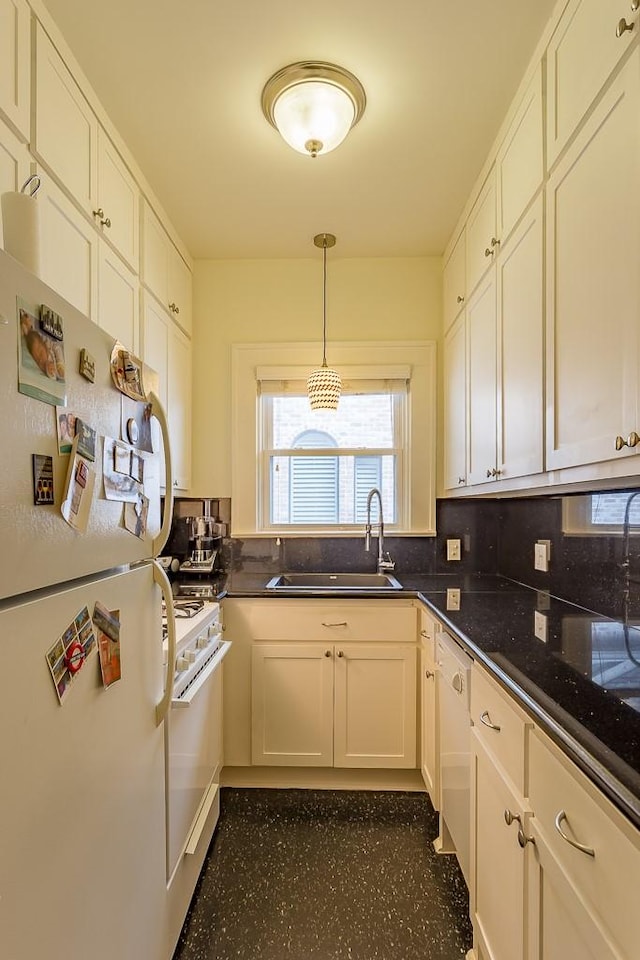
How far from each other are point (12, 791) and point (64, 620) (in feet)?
0.77

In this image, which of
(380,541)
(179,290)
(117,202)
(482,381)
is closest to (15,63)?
(117,202)

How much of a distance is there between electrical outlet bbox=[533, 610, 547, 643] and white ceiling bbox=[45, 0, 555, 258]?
69.4 inches

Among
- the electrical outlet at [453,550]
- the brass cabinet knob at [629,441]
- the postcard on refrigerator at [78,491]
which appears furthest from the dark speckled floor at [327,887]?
the brass cabinet knob at [629,441]

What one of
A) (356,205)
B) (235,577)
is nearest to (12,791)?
(235,577)

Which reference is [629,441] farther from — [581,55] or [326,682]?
[326,682]

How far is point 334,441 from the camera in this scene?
2.76m

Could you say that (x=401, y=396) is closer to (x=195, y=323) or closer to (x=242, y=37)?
(x=195, y=323)

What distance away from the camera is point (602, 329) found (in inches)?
41.5

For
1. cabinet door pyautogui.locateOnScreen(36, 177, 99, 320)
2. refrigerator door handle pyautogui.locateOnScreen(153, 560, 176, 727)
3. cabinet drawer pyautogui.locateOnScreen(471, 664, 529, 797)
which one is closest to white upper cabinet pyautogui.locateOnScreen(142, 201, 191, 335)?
cabinet door pyautogui.locateOnScreen(36, 177, 99, 320)

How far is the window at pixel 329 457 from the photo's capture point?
2.73 metres

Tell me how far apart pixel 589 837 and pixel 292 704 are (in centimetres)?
160

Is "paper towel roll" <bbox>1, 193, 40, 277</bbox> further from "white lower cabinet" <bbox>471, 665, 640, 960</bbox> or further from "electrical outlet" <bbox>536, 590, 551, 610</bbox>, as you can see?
"electrical outlet" <bbox>536, 590, 551, 610</bbox>

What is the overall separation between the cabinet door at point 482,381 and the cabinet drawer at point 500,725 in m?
0.80

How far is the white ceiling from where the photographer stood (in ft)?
4.33
